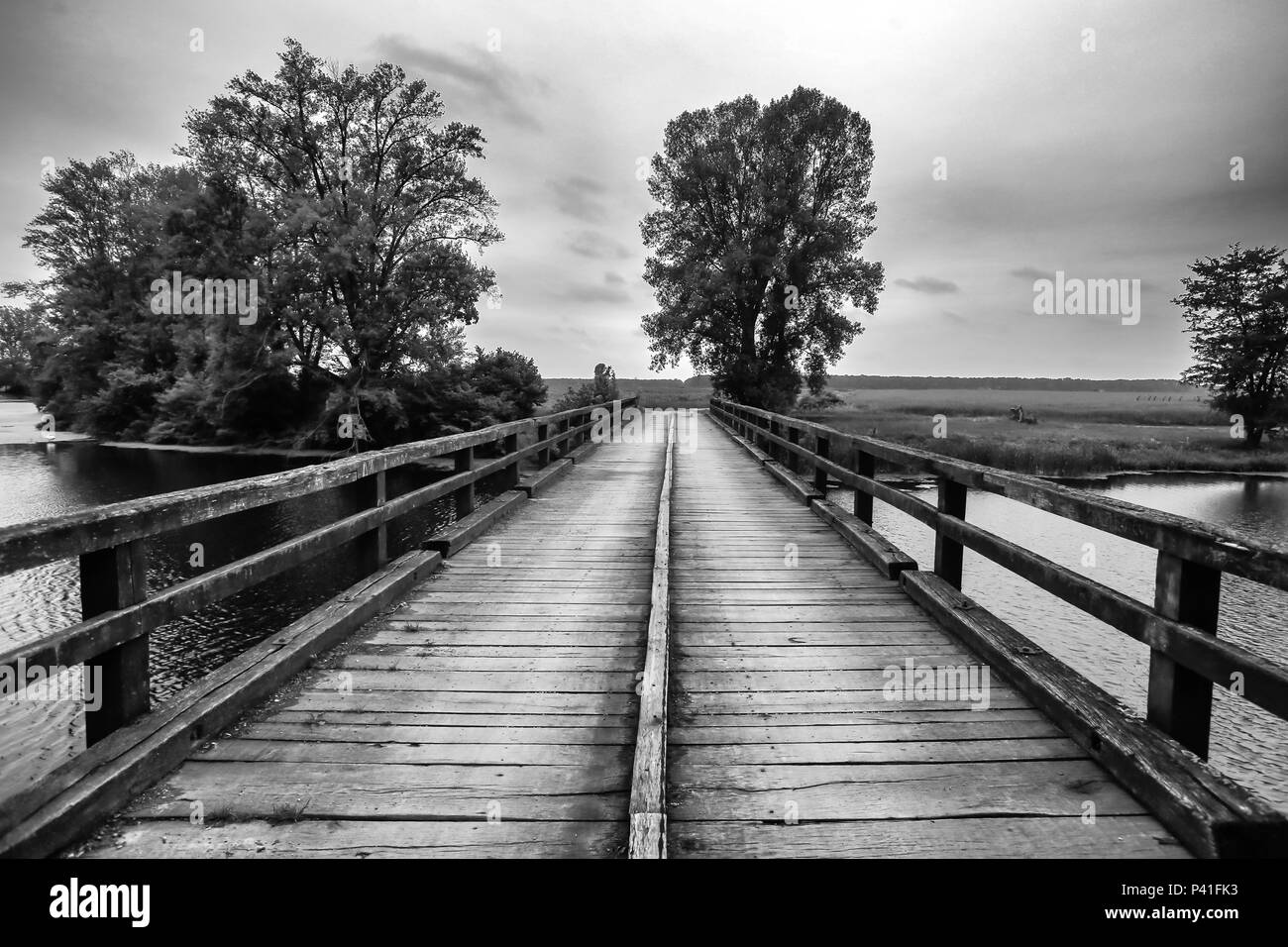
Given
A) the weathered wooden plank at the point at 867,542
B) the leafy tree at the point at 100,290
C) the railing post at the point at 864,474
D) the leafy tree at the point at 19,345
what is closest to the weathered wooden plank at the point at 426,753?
the weathered wooden plank at the point at 867,542

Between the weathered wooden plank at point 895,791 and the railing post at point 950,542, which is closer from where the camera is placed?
the weathered wooden plank at point 895,791

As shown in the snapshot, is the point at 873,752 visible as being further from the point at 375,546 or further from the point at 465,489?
the point at 465,489

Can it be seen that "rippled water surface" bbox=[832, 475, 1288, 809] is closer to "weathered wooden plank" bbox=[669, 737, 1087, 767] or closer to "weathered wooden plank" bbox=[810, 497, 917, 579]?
"weathered wooden plank" bbox=[669, 737, 1087, 767]

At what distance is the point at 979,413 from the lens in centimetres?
6016

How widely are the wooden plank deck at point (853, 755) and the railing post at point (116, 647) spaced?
7.67 ft

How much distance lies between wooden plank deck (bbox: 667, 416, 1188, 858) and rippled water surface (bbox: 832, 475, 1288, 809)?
1.28 metres

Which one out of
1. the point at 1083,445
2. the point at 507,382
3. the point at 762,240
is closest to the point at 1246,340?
the point at 1083,445

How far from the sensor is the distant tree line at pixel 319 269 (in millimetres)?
27922

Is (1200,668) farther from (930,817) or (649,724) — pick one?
(649,724)

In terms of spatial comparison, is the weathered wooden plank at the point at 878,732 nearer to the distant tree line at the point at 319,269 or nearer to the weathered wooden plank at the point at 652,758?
the weathered wooden plank at the point at 652,758

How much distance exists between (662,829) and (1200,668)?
2.07 m

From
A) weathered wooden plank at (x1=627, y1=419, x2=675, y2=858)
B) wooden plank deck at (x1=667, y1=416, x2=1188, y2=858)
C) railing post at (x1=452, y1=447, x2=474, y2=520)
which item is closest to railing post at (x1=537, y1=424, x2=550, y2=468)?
railing post at (x1=452, y1=447, x2=474, y2=520)

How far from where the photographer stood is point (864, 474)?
282 inches
